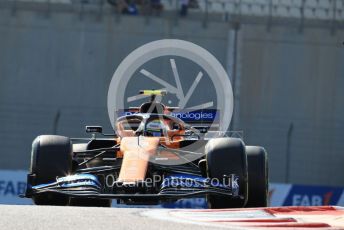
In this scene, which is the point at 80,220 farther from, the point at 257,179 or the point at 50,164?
the point at 257,179

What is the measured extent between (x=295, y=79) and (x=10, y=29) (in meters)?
8.46

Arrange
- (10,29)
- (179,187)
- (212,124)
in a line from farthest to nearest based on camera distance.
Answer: (10,29), (212,124), (179,187)

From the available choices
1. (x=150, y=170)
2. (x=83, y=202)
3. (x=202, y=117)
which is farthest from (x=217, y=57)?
(x=150, y=170)

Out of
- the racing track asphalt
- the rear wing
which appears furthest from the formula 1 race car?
the racing track asphalt

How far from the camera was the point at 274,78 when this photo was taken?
2792 cm

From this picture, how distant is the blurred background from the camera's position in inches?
1051

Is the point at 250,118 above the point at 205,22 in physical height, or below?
below

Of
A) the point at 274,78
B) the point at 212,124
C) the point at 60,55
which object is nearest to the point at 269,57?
the point at 274,78

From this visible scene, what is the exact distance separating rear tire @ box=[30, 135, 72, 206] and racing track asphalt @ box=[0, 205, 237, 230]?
9.84 ft

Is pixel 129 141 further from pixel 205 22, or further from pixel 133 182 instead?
pixel 205 22

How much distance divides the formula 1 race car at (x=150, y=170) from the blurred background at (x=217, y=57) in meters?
15.0

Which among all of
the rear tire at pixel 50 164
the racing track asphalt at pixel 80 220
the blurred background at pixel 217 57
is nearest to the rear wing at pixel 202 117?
the rear tire at pixel 50 164

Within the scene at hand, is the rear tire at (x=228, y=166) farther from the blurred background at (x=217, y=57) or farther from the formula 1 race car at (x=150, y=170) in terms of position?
the blurred background at (x=217, y=57)

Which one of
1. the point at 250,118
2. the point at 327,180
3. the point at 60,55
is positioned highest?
the point at 60,55
